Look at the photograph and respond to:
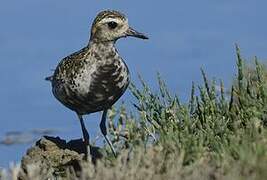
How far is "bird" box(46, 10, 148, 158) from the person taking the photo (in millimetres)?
10750

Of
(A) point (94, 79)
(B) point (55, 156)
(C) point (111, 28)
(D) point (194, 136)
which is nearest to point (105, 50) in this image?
(C) point (111, 28)

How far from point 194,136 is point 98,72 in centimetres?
234

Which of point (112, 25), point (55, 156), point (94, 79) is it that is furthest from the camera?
point (112, 25)

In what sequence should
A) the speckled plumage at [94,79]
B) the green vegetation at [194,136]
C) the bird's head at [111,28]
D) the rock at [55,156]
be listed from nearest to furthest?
the green vegetation at [194,136], the rock at [55,156], the speckled plumage at [94,79], the bird's head at [111,28]

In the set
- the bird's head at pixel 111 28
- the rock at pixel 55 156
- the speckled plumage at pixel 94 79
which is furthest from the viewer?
the bird's head at pixel 111 28

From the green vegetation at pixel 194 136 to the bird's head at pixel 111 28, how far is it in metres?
0.62

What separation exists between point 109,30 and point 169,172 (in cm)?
431

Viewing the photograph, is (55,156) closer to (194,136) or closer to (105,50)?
(105,50)

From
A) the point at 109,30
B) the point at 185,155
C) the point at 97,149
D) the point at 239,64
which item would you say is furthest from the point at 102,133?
the point at 185,155

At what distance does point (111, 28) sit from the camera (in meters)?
11.0

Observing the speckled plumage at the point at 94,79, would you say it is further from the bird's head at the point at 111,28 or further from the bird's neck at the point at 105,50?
the bird's head at the point at 111,28

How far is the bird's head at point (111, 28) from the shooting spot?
35.7 ft

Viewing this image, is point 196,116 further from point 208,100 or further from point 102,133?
point 102,133

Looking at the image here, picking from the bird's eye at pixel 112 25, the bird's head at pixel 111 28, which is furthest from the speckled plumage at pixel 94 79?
the bird's eye at pixel 112 25
